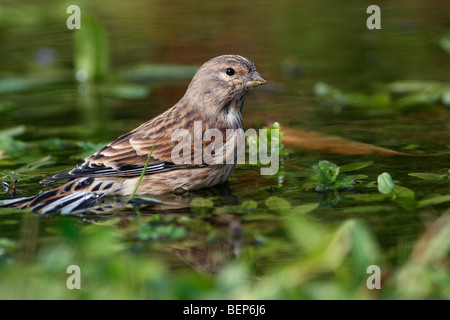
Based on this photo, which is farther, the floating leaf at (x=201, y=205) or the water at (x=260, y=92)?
the floating leaf at (x=201, y=205)

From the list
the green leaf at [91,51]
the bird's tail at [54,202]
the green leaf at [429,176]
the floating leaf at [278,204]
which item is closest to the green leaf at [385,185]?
the green leaf at [429,176]

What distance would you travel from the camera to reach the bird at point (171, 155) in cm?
545

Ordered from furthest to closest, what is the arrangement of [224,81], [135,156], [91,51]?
[91,51]
[224,81]
[135,156]

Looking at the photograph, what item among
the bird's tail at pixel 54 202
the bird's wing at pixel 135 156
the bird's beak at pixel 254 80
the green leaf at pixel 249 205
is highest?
the bird's beak at pixel 254 80

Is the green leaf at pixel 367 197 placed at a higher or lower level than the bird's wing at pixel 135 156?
lower

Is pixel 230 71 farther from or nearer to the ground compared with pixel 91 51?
nearer to the ground

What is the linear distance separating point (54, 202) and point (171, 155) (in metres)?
1.03

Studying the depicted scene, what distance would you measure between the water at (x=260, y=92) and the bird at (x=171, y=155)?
28 centimetres

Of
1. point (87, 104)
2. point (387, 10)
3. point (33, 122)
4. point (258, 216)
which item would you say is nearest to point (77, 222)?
point (258, 216)

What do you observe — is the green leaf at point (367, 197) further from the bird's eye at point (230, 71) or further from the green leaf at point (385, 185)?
the bird's eye at point (230, 71)

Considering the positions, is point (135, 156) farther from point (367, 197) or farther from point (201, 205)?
point (367, 197)

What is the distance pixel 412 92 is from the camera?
8.23m

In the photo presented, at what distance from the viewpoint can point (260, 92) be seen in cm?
888

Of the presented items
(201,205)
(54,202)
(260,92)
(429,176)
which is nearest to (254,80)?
(201,205)
